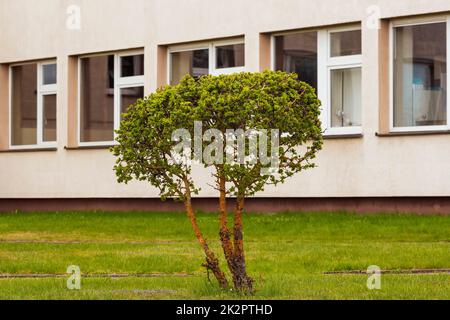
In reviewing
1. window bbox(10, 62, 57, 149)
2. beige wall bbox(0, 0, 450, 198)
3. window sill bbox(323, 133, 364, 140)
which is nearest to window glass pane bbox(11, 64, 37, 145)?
window bbox(10, 62, 57, 149)

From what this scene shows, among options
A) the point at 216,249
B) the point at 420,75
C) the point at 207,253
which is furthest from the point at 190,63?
the point at 207,253

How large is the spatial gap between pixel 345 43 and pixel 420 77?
1.75 metres

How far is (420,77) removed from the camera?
22828 mm

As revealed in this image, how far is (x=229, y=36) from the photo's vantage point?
1003 inches

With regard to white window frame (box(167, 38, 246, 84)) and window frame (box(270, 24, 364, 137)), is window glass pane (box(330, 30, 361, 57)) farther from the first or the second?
white window frame (box(167, 38, 246, 84))

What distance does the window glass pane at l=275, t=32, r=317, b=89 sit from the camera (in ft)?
80.2

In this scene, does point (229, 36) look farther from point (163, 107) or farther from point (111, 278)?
point (163, 107)

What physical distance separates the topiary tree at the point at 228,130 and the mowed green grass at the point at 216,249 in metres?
1.00

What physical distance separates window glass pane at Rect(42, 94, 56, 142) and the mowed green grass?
12.5 ft

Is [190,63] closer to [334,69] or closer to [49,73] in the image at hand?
[334,69]

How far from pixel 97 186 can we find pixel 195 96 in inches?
695

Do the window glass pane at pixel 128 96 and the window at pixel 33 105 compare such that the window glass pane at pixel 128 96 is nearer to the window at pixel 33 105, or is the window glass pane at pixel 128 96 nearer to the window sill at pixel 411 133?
the window at pixel 33 105
